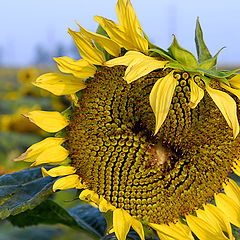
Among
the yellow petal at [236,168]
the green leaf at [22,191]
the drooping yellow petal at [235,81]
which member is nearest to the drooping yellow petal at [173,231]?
the yellow petal at [236,168]

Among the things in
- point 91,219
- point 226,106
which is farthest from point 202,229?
point 91,219

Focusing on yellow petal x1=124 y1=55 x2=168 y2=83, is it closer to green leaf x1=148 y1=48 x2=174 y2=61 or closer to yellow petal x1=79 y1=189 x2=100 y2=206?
green leaf x1=148 y1=48 x2=174 y2=61

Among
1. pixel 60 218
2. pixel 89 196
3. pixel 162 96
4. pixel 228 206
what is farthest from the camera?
pixel 60 218

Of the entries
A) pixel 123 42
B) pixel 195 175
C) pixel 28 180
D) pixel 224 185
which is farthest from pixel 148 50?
pixel 28 180

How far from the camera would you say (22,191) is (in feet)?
4.11

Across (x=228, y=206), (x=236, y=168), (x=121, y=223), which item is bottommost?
(x=121, y=223)

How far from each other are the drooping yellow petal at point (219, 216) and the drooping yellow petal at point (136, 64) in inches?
18.3

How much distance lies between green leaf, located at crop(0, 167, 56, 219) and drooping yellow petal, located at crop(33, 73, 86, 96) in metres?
0.28

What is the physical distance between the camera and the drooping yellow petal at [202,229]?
1126 mm

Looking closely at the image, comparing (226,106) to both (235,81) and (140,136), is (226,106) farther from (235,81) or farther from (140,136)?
(140,136)

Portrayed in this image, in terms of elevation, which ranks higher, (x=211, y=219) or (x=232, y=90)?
(x=232, y=90)

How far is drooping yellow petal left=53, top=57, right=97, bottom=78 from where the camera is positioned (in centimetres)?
110

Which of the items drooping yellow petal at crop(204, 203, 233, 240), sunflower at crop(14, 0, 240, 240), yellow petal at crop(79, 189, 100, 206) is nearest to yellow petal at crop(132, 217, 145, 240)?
sunflower at crop(14, 0, 240, 240)

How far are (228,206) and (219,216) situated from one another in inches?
1.7
